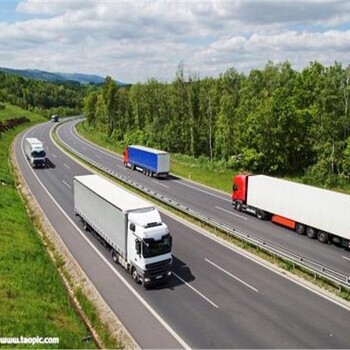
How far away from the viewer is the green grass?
16.5 m

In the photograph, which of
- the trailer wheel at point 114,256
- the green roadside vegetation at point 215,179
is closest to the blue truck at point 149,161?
the green roadside vegetation at point 215,179

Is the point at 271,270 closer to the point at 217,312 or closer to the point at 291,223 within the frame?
the point at 217,312

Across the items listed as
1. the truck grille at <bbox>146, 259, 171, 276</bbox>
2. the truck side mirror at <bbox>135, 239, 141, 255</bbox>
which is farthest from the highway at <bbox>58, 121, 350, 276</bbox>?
the truck side mirror at <bbox>135, 239, 141, 255</bbox>

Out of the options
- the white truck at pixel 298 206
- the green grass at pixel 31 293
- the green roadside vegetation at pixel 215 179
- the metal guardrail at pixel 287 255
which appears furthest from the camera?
the white truck at pixel 298 206

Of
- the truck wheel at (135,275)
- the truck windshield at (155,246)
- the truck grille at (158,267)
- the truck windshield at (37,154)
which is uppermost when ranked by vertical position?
the truck windshield at (37,154)

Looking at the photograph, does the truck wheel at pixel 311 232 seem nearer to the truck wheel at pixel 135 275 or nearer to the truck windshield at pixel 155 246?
the truck windshield at pixel 155 246

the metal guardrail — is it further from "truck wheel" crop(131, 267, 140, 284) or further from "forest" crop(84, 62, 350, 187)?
"forest" crop(84, 62, 350, 187)

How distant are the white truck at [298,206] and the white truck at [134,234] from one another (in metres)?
13.4

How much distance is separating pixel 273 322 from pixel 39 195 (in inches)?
1216

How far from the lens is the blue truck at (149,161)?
180 feet

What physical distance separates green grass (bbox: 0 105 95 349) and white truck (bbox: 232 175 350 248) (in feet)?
61.4

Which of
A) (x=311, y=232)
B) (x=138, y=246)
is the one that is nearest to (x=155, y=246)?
(x=138, y=246)

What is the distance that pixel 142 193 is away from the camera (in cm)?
4494

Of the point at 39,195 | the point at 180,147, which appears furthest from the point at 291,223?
the point at 180,147
